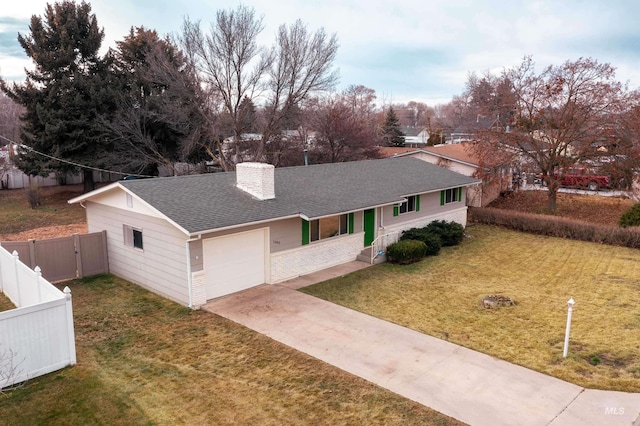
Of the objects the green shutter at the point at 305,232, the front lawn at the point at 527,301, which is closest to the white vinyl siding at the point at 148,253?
the front lawn at the point at 527,301

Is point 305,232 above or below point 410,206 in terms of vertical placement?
below

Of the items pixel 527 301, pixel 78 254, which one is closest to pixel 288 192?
pixel 78 254

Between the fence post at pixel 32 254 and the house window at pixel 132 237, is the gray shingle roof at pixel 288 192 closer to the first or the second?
the house window at pixel 132 237

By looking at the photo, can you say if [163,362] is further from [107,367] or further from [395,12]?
[395,12]

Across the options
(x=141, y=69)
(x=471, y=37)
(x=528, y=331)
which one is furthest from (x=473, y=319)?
(x=141, y=69)

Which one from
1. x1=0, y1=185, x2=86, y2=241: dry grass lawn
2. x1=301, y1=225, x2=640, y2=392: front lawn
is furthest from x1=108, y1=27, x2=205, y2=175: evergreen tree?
x1=301, y1=225, x2=640, y2=392: front lawn

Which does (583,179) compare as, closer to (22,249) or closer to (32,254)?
(32,254)
